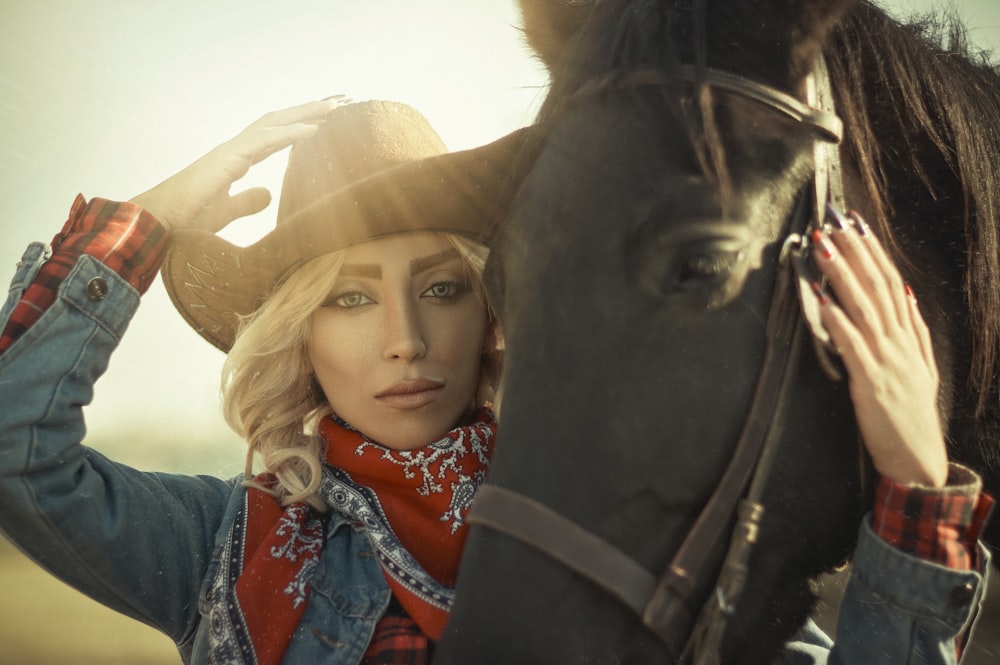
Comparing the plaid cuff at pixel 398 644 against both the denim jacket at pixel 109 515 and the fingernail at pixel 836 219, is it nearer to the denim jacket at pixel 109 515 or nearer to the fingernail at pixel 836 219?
the denim jacket at pixel 109 515

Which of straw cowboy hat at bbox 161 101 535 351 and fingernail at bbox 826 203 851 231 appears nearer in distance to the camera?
fingernail at bbox 826 203 851 231

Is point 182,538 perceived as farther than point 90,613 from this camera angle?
No

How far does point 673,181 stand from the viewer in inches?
46.3

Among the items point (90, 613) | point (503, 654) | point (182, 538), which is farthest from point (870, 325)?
point (90, 613)

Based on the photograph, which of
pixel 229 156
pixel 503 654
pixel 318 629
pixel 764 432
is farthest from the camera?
pixel 229 156

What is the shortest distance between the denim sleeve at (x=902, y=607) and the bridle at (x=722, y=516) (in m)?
0.18

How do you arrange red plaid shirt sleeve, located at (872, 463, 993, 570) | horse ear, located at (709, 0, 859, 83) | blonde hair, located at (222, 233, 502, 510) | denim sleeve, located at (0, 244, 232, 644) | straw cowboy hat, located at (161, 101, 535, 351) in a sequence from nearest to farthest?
1. red plaid shirt sleeve, located at (872, 463, 993, 570)
2. horse ear, located at (709, 0, 859, 83)
3. denim sleeve, located at (0, 244, 232, 644)
4. straw cowboy hat, located at (161, 101, 535, 351)
5. blonde hair, located at (222, 233, 502, 510)

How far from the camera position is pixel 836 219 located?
3.94ft

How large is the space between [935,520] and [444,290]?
1.10 m

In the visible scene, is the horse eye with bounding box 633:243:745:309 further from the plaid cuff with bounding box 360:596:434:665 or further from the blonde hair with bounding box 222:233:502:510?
the plaid cuff with bounding box 360:596:434:665

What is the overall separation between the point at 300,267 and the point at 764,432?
3.67 ft

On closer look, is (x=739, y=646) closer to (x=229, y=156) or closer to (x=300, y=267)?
(x=300, y=267)

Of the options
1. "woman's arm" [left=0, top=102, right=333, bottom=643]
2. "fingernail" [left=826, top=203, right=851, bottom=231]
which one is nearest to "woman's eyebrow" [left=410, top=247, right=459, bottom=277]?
"woman's arm" [left=0, top=102, right=333, bottom=643]

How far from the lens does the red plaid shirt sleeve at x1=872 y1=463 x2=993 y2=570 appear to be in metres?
1.10
